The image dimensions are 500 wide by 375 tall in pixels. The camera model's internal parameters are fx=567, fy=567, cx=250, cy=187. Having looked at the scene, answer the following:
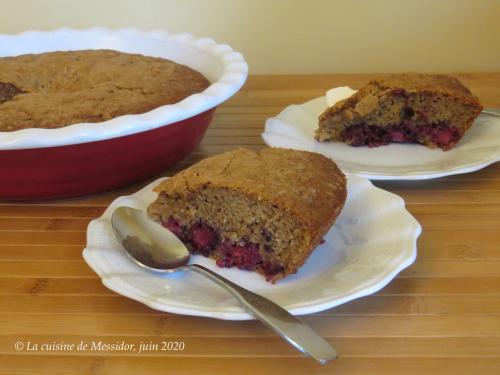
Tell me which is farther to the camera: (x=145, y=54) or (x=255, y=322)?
(x=145, y=54)

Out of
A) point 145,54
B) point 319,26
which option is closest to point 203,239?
point 145,54

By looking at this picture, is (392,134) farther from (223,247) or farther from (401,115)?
(223,247)

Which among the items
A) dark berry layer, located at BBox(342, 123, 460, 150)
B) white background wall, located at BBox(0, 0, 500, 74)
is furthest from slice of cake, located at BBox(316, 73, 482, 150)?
white background wall, located at BBox(0, 0, 500, 74)

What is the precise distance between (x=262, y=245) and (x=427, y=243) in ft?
0.96

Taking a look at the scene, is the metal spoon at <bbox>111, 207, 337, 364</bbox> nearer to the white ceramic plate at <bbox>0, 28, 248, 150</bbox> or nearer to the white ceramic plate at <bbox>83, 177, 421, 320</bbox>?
the white ceramic plate at <bbox>83, 177, 421, 320</bbox>

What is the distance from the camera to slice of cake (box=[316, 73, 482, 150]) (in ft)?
4.29

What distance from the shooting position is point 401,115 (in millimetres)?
1345

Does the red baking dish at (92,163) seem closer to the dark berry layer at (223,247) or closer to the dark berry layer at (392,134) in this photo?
the dark berry layer at (223,247)

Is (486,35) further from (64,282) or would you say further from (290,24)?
(64,282)

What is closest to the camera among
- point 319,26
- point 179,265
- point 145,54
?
point 179,265

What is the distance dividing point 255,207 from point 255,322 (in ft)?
0.60

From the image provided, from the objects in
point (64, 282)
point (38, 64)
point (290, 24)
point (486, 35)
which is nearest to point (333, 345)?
point (64, 282)

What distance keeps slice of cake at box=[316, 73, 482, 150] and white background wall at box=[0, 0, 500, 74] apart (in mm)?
648

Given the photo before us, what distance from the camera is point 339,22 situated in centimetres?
194
